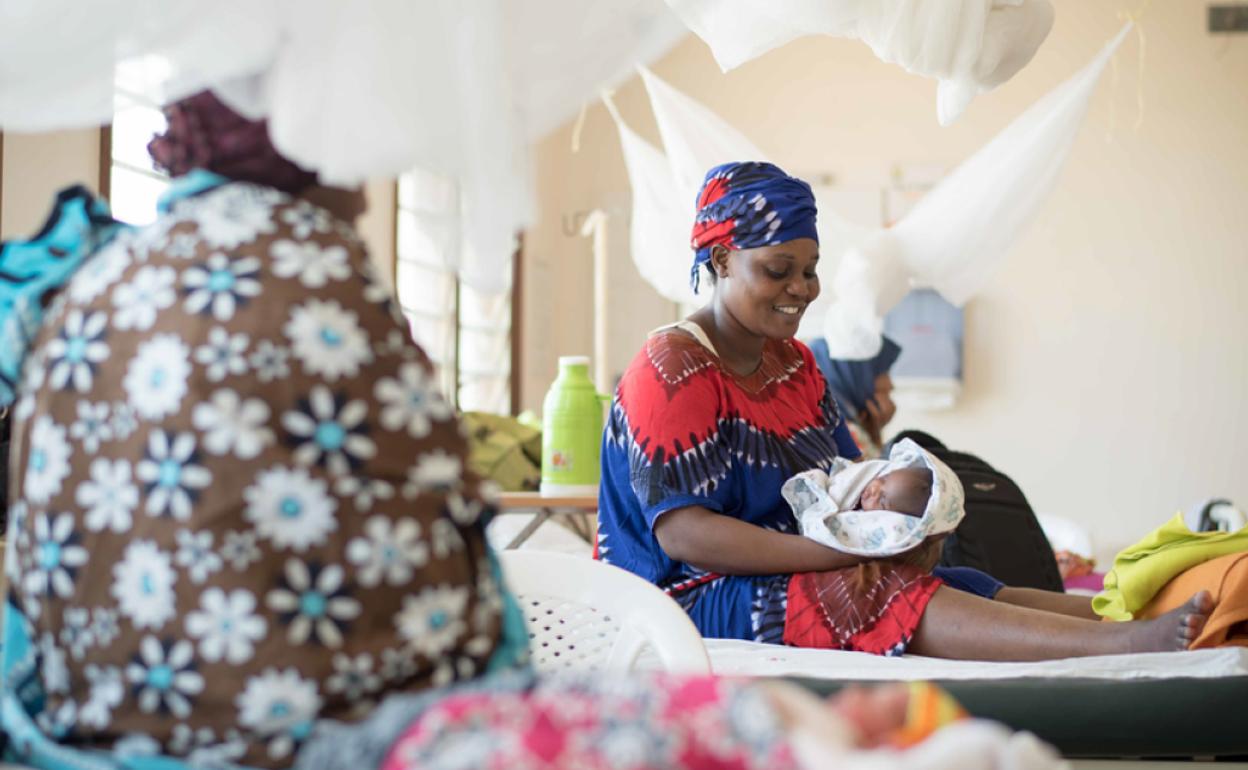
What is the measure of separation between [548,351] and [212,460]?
6.29 meters

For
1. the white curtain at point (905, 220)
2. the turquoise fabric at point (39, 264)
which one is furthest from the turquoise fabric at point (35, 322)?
the white curtain at point (905, 220)

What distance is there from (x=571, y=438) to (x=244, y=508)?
8.03ft

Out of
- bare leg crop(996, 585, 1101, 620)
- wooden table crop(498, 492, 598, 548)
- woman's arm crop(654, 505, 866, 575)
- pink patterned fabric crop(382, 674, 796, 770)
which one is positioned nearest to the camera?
pink patterned fabric crop(382, 674, 796, 770)

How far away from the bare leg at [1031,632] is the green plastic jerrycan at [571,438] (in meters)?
1.35

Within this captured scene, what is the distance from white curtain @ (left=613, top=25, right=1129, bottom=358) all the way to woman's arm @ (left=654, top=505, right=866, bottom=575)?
88.5 inches

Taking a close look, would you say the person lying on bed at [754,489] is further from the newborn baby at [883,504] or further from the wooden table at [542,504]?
the wooden table at [542,504]

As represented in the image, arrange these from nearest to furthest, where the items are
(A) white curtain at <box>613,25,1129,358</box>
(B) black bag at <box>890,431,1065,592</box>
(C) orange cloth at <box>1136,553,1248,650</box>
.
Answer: (C) orange cloth at <box>1136,553,1248,650</box> → (B) black bag at <box>890,431,1065,592</box> → (A) white curtain at <box>613,25,1129,358</box>

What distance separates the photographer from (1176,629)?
207 cm

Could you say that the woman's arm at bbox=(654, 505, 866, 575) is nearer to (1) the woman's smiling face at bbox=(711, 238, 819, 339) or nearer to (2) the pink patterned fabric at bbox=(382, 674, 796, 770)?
(1) the woman's smiling face at bbox=(711, 238, 819, 339)

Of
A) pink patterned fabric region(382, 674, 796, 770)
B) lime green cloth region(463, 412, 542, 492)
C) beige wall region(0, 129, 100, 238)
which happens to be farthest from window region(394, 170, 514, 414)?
pink patterned fabric region(382, 674, 796, 770)

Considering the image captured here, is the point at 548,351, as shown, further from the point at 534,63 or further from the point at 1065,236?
the point at 534,63

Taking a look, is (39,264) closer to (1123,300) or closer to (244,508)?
(244,508)

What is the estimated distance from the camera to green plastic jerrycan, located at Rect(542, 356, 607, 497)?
134 inches

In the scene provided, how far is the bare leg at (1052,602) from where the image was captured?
2.36 m
